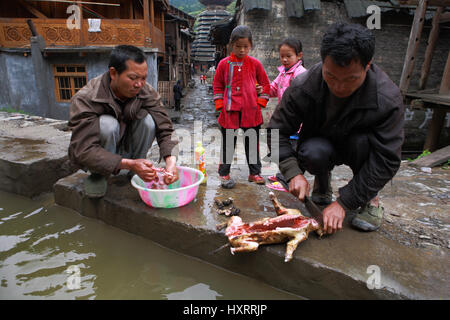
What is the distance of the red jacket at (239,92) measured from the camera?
10.5 ft

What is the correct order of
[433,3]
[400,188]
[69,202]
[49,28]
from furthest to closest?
[49,28] < [433,3] < [400,188] < [69,202]

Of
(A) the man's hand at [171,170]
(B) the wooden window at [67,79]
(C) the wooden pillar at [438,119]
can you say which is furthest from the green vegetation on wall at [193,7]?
(A) the man's hand at [171,170]

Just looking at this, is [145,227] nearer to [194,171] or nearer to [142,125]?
[194,171]

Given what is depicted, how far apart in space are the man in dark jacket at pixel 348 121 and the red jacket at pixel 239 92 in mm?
1061

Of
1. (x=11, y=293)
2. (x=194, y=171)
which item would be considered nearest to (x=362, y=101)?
(x=194, y=171)

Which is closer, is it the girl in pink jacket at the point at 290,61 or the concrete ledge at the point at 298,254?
the concrete ledge at the point at 298,254

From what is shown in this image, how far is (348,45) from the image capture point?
156cm

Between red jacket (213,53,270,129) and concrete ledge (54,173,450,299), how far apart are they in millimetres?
970

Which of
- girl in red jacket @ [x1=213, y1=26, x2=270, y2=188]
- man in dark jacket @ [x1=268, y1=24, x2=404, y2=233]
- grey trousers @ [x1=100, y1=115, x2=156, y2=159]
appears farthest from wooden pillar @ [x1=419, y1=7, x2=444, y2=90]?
grey trousers @ [x1=100, y1=115, x2=156, y2=159]

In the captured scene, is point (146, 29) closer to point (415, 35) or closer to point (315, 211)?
point (415, 35)

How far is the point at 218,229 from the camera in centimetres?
203

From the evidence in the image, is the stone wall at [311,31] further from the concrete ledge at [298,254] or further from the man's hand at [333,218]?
the man's hand at [333,218]
